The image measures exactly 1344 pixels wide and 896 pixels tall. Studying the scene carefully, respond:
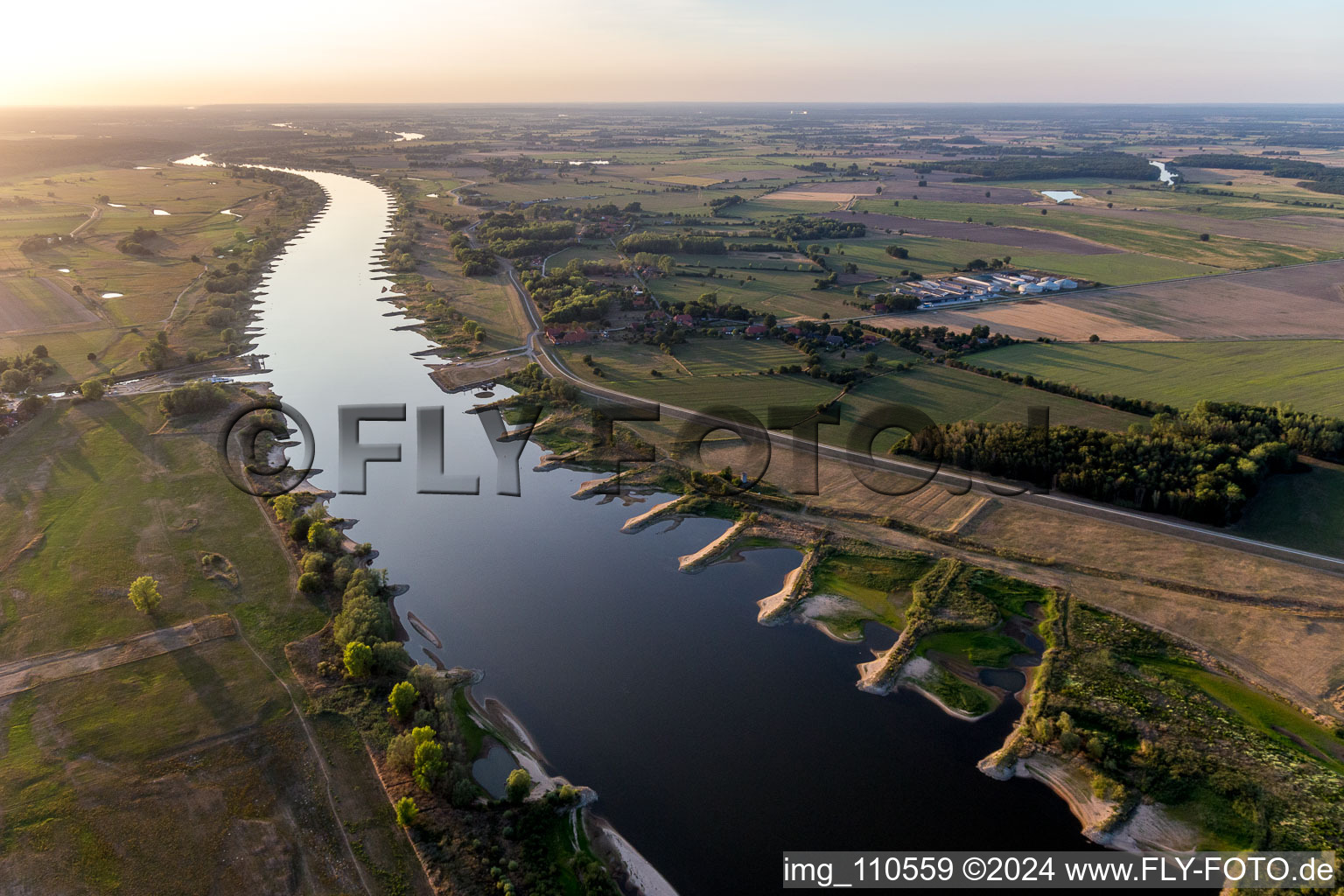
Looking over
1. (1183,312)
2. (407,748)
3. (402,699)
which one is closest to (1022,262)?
(1183,312)

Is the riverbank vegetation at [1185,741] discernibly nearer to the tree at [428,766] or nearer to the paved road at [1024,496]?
the paved road at [1024,496]

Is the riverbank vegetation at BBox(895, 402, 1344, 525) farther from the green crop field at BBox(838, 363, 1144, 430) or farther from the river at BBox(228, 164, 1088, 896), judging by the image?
the river at BBox(228, 164, 1088, 896)

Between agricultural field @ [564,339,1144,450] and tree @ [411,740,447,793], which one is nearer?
tree @ [411,740,447,793]

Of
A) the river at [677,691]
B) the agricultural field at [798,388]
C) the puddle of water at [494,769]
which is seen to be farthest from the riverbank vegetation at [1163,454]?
the puddle of water at [494,769]

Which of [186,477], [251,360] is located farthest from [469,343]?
[186,477]

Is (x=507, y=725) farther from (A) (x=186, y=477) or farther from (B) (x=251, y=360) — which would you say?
(B) (x=251, y=360)

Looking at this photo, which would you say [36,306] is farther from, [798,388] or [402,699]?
[798,388]

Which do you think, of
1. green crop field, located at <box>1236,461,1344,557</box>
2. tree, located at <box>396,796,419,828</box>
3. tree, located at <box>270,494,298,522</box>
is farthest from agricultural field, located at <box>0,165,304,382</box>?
green crop field, located at <box>1236,461,1344,557</box>

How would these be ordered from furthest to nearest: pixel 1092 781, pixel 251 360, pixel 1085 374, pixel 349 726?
pixel 251 360 → pixel 1085 374 → pixel 349 726 → pixel 1092 781
